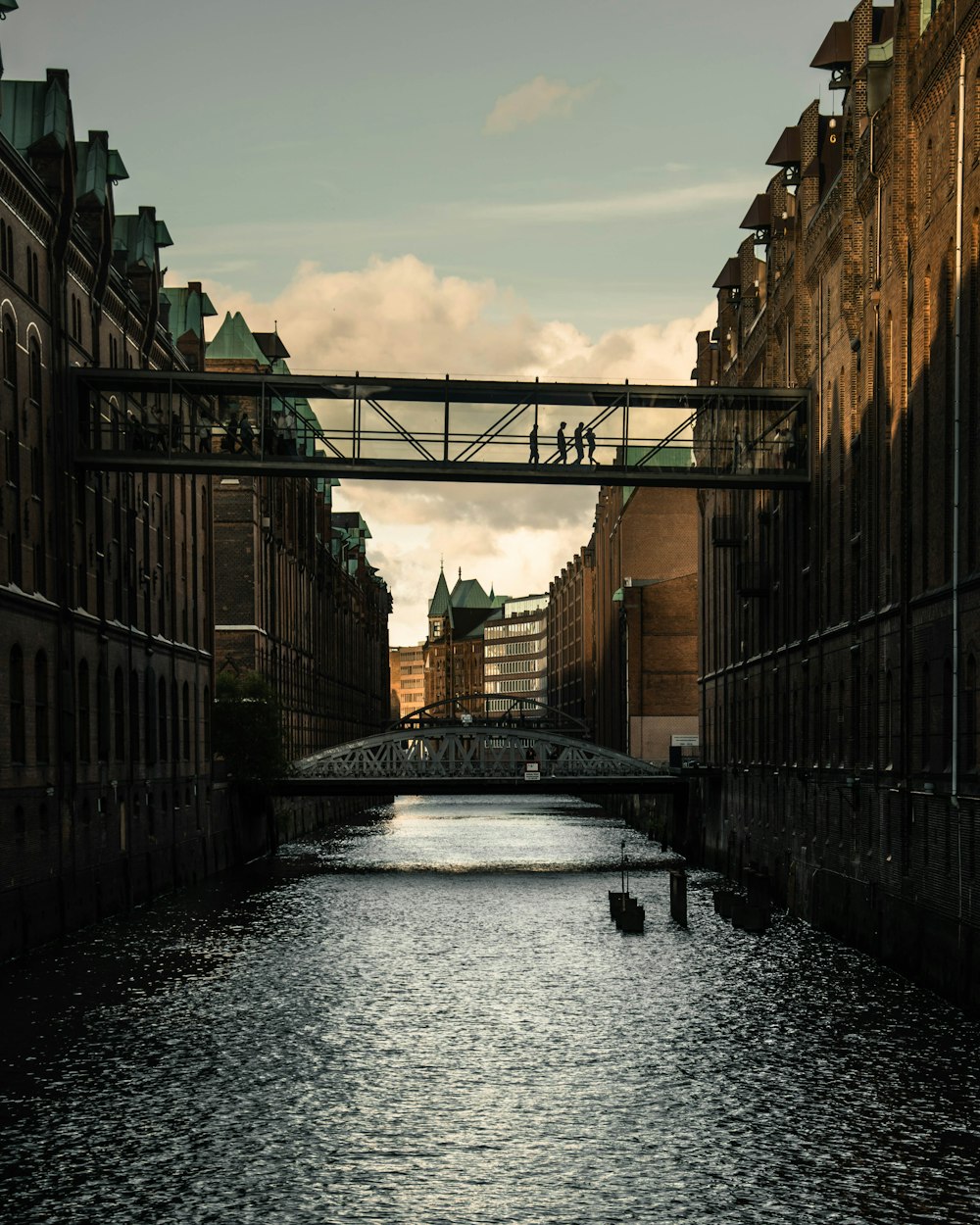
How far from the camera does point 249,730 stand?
75.4 meters

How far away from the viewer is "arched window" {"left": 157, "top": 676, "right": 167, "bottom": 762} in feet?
203

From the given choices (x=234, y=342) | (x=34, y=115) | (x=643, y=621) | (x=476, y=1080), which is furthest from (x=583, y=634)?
(x=476, y=1080)

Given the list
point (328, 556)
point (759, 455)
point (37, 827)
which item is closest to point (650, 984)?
point (37, 827)

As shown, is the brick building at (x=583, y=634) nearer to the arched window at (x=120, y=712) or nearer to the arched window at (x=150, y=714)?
the arched window at (x=150, y=714)

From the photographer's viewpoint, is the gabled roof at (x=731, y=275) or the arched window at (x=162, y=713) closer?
the arched window at (x=162, y=713)

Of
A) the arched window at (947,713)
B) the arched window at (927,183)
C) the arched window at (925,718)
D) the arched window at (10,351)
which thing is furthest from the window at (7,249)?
the arched window at (947,713)

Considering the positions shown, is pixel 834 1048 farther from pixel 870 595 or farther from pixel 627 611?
pixel 627 611

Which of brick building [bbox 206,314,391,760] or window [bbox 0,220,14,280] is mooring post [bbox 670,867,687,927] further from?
window [bbox 0,220,14,280]

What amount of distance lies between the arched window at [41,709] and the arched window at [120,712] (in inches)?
347

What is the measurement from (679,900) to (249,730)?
28.8 m

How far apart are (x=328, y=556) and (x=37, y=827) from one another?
8622 centimetres

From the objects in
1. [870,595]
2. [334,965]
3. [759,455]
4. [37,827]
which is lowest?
[334,965]

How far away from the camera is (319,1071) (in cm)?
2936

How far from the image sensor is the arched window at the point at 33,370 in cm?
4478
